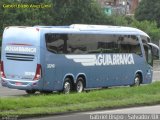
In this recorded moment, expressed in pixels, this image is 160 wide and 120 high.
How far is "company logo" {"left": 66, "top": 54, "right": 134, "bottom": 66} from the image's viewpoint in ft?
87.0

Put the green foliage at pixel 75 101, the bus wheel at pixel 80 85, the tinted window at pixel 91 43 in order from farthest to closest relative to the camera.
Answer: the bus wheel at pixel 80 85 < the tinted window at pixel 91 43 < the green foliage at pixel 75 101

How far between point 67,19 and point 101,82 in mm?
35144

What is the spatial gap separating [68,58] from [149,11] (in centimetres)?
7790

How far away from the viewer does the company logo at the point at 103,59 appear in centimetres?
2653

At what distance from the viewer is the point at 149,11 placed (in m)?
102

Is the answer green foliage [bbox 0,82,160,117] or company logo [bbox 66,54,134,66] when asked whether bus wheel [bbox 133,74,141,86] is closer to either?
company logo [bbox 66,54,134,66]

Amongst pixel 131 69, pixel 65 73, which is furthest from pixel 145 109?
pixel 131 69

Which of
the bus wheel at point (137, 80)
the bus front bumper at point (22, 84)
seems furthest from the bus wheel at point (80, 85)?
the bus wheel at point (137, 80)

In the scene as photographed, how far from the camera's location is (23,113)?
15617mm

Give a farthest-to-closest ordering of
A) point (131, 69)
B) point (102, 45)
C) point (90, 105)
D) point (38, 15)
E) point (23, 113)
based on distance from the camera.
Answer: point (38, 15) → point (131, 69) → point (102, 45) → point (90, 105) → point (23, 113)

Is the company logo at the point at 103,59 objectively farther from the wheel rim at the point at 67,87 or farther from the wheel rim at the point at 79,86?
the wheel rim at the point at 67,87

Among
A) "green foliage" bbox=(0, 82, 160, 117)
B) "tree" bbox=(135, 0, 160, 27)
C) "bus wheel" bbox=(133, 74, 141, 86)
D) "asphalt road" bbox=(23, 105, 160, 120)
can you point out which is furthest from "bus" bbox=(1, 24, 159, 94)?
"tree" bbox=(135, 0, 160, 27)

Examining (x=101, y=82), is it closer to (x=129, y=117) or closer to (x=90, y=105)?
(x=90, y=105)

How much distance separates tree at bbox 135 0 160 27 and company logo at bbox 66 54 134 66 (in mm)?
71444
